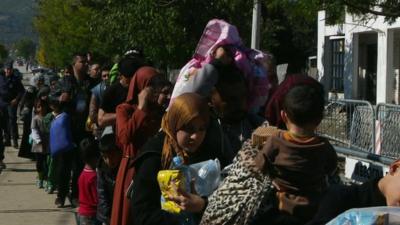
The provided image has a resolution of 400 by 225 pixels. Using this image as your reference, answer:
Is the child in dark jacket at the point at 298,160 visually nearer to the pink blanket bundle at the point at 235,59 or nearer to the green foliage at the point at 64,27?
the pink blanket bundle at the point at 235,59

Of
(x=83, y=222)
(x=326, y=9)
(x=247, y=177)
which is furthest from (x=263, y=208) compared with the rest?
(x=326, y=9)

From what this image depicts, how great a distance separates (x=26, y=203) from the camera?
11.0 m

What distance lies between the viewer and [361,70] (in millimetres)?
36781

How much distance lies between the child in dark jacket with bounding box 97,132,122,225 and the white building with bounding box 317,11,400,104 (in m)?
24.7

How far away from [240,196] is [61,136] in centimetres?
736

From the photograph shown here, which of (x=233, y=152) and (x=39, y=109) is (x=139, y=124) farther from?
(x=39, y=109)

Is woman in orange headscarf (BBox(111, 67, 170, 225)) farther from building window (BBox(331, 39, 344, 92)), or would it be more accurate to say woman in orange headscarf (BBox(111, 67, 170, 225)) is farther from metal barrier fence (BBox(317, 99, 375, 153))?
building window (BBox(331, 39, 344, 92))

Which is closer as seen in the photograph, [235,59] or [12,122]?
Result: [235,59]

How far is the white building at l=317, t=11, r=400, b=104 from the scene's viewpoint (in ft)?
104

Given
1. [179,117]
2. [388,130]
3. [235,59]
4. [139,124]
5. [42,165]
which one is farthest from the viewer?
[42,165]

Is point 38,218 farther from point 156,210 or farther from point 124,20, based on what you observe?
point 124,20

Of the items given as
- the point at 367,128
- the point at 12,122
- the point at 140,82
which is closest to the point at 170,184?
the point at 140,82

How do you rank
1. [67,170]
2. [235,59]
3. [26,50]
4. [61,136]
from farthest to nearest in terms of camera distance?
[26,50], [67,170], [61,136], [235,59]

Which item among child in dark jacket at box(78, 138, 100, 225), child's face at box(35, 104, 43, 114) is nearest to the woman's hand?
child in dark jacket at box(78, 138, 100, 225)
